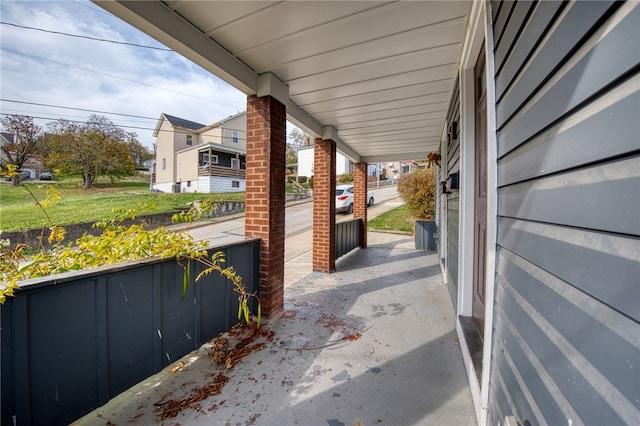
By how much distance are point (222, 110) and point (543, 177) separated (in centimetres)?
2537

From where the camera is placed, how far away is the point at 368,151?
6.61 meters

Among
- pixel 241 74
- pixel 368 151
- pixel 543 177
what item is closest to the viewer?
pixel 543 177

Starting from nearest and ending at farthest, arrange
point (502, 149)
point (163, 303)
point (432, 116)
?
1. point (502, 149)
2. point (163, 303)
3. point (432, 116)

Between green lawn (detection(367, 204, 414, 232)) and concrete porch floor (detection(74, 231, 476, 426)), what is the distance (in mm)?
7168

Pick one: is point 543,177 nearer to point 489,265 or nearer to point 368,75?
point 489,265

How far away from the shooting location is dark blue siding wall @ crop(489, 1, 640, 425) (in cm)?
54

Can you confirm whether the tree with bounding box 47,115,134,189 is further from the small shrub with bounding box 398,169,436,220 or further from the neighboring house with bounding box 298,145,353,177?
the small shrub with bounding box 398,169,436,220

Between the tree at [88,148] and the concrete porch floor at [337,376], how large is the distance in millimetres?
21702

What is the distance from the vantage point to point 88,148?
63.0 ft

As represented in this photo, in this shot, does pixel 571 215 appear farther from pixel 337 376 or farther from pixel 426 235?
pixel 426 235

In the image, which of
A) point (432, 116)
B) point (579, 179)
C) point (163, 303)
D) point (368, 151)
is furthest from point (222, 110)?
point (579, 179)

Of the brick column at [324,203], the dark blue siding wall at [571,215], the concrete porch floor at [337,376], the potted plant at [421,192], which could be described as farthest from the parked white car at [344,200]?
the dark blue siding wall at [571,215]

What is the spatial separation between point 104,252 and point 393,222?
35.2 feet

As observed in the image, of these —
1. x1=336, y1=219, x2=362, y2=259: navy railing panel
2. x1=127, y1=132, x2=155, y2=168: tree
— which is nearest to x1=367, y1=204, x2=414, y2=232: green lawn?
x1=336, y1=219, x2=362, y2=259: navy railing panel
